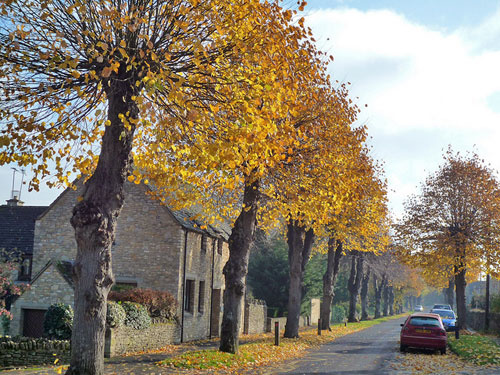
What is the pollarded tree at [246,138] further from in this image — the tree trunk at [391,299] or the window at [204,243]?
the tree trunk at [391,299]

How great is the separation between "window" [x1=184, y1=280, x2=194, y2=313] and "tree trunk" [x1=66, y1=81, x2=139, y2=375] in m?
18.4

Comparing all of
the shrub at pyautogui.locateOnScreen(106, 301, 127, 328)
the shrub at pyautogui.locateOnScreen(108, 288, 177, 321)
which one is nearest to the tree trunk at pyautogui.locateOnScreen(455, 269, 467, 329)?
the shrub at pyautogui.locateOnScreen(108, 288, 177, 321)

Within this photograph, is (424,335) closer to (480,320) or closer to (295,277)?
(295,277)

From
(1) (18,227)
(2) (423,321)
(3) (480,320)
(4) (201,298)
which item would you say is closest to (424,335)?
(2) (423,321)

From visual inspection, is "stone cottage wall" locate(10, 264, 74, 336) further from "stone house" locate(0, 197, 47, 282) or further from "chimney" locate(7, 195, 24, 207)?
"chimney" locate(7, 195, 24, 207)

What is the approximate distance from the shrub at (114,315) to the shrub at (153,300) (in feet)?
7.77

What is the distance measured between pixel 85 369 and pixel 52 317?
978cm

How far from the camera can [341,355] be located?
21094 mm

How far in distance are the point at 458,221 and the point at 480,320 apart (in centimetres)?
1326

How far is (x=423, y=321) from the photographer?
2266 centimetres

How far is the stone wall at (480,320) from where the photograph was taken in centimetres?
3716

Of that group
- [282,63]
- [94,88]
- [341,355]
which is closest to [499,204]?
[341,355]

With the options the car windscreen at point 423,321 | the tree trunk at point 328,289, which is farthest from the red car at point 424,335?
the tree trunk at point 328,289

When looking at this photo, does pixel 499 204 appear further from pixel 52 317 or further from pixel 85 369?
pixel 85 369
